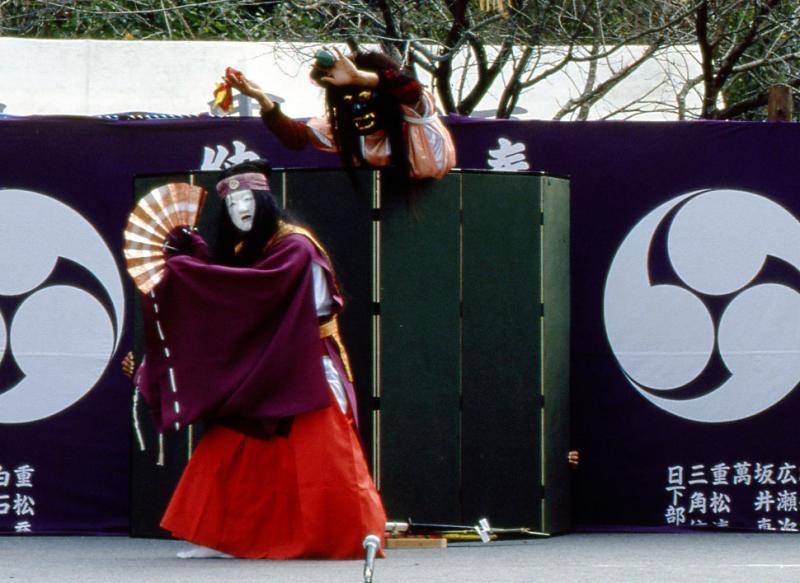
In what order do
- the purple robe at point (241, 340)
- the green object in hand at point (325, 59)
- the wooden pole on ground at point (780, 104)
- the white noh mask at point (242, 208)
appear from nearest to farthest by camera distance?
the purple robe at point (241, 340) → the white noh mask at point (242, 208) → the green object in hand at point (325, 59) → the wooden pole on ground at point (780, 104)

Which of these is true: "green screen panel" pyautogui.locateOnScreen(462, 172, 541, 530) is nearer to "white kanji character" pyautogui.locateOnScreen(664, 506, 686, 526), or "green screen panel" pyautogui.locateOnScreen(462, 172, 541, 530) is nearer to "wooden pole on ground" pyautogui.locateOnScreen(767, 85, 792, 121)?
"white kanji character" pyautogui.locateOnScreen(664, 506, 686, 526)

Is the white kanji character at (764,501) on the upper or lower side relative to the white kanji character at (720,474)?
lower

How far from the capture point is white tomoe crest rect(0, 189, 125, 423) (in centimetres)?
800

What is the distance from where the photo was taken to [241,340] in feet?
21.7

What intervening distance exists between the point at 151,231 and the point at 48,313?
1440mm

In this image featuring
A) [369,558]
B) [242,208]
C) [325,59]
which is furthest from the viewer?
[325,59]

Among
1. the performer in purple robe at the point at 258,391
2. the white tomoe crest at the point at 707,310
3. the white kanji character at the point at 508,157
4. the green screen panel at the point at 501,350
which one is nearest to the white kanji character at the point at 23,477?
the performer in purple robe at the point at 258,391

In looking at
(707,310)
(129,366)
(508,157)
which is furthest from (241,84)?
(707,310)

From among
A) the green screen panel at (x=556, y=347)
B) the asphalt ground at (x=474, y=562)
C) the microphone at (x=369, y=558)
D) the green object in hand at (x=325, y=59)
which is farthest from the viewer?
the green screen panel at (x=556, y=347)

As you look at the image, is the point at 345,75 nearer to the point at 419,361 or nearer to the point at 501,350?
the point at 419,361

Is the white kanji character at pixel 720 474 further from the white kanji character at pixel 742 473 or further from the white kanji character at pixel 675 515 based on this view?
the white kanji character at pixel 675 515

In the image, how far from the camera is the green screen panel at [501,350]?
736 centimetres

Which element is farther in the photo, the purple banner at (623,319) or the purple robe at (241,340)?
the purple banner at (623,319)

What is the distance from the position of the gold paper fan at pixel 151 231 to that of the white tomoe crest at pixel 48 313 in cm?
129
